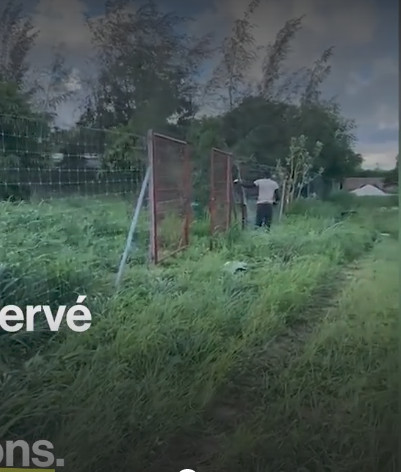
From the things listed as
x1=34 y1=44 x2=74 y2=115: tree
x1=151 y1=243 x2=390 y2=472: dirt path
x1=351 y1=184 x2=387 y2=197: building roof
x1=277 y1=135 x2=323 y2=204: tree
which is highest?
x1=34 y1=44 x2=74 y2=115: tree

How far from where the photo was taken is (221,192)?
9.23 feet

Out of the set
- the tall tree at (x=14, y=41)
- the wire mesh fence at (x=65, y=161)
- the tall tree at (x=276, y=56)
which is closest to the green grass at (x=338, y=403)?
the tall tree at (x=276, y=56)

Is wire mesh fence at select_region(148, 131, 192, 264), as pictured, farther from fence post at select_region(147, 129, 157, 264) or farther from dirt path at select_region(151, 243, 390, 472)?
dirt path at select_region(151, 243, 390, 472)

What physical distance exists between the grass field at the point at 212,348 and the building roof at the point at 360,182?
0.08 m

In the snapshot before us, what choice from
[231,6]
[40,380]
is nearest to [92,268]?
[40,380]

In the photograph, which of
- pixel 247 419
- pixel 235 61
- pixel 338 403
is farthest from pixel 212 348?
pixel 235 61

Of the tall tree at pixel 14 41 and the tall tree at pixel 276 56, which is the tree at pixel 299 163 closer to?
the tall tree at pixel 276 56

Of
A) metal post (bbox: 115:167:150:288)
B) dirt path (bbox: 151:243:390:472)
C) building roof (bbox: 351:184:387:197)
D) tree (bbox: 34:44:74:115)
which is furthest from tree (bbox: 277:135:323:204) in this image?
tree (bbox: 34:44:74:115)

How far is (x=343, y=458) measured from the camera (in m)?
2.70

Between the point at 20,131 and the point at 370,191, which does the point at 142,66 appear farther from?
the point at 370,191

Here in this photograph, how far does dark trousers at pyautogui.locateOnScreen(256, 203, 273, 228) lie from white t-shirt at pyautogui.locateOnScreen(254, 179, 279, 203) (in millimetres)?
22

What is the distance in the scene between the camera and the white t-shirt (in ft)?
9.16

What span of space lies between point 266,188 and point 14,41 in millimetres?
1013

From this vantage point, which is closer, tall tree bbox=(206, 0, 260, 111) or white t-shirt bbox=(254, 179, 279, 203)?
tall tree bbox=(206, 0, 260, 111)
